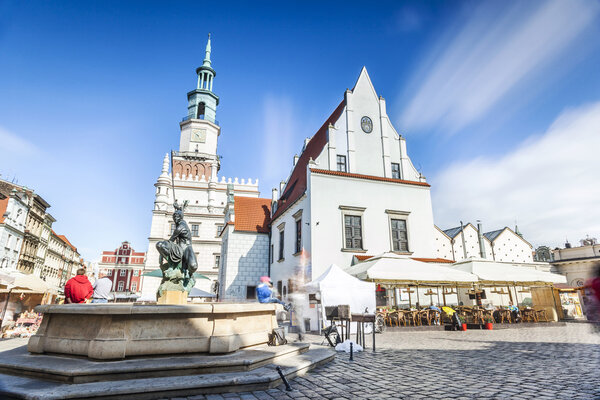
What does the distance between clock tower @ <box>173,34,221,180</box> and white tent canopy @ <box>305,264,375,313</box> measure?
3580cm

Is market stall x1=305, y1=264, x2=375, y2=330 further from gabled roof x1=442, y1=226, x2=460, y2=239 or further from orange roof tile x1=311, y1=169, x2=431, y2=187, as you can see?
gabled roof x1=442, y1=226, x2=460, y2=239

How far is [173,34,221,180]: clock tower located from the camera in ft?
152

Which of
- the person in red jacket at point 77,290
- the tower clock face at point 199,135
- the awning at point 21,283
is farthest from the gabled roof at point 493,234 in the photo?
the tower clock face at point 199,135

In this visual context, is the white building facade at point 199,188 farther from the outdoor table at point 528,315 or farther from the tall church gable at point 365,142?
the outdoor table at point 528,315

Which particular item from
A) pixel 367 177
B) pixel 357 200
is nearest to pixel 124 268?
pixel 357 200

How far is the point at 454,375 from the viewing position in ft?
19.0

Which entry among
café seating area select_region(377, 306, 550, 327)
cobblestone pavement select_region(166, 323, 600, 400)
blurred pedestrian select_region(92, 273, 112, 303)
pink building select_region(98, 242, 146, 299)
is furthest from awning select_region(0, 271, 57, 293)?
pink building select_region(98, 242, 146, 299)

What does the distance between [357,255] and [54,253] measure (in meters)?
58.1

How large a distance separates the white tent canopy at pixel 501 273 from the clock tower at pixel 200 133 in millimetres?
37270

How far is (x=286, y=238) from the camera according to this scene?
2220 cm

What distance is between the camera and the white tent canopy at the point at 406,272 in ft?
43.8

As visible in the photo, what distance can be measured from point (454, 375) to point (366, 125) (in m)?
17.6

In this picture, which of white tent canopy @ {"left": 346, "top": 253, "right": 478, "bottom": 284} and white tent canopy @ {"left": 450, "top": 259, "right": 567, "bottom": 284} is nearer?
white tent canopy @ {"left": 346, "top": 253, "right": 478, "bottom": 284}

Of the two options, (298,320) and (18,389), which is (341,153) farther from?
(18,389)
